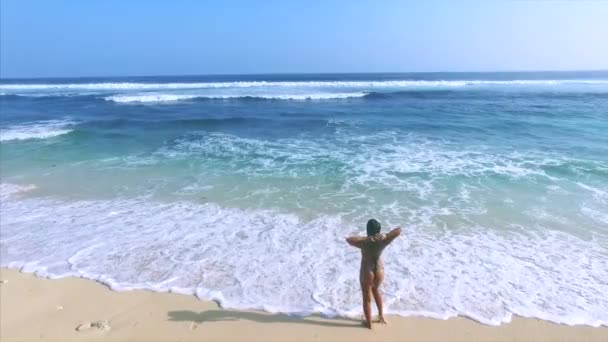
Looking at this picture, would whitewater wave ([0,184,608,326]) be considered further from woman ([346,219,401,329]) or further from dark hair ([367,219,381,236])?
dark hair ([367,219,381,236])

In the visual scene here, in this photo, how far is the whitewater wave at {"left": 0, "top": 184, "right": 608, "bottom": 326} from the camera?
5.52 meters

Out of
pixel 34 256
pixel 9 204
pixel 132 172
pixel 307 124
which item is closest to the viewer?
pixel 34 256

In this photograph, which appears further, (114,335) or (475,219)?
(475,219)

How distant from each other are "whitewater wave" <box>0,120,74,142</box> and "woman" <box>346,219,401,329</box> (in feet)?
59.4

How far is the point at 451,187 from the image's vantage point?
10305 millimetres

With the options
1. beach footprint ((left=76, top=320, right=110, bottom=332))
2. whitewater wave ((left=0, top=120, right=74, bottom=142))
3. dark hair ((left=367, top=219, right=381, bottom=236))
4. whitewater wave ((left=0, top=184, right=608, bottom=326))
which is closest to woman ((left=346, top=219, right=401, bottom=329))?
dark hair ((left=367, top=219, right=381, bottom=236))

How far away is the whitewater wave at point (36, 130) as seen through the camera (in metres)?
18.2

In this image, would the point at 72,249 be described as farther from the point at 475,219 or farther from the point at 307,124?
the point at 307,124

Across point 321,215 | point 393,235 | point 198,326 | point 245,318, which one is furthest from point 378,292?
point 321,215

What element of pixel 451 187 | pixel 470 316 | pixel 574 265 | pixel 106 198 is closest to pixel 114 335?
pixel 470 316

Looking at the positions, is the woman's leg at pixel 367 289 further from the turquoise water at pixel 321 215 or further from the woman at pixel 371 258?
the turquoise water at pixel 321 215

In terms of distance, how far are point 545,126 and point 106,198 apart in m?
19.5

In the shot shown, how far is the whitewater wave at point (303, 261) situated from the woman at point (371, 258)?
1.70 ft

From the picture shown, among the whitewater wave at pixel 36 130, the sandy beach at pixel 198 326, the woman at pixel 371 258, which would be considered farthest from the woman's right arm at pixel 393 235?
the whitewater wave at pixel 36 130
